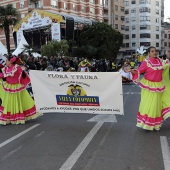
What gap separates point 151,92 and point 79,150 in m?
2.27

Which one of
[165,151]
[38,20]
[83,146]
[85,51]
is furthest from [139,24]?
[165,151]

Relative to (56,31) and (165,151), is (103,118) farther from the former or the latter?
(56,31)

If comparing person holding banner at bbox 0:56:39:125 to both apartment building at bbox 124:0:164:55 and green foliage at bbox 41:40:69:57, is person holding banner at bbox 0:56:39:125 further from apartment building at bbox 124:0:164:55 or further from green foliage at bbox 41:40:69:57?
apartment building at bbox 124:0:164:55

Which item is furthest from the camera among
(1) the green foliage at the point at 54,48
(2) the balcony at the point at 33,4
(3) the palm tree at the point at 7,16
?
(2) the balcony at the point at 33,4

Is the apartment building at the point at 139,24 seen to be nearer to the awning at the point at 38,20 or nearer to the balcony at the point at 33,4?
the balcony at the point at 33,4

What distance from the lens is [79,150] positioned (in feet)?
18.8

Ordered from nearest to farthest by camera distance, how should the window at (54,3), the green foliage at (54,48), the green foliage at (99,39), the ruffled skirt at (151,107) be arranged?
the ruffled skirt at (151,107) → the green foliage at (54,48) → the green foliage at (99,39) → the window at (54,3)

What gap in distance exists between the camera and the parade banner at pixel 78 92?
726 centimetres

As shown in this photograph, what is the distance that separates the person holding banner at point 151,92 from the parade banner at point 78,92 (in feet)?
1.83

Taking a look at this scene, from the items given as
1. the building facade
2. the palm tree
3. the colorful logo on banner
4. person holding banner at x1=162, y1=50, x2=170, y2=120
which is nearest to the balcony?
the building facade

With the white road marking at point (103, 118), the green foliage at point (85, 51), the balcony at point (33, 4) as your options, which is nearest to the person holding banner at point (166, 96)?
the white road marking at point (103, 118)

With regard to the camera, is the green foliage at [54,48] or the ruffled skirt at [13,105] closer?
the ruffled skirt at [13,105]

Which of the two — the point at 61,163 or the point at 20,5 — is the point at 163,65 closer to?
the point at 61,163

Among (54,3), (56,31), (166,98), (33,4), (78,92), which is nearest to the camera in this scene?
(166,98)
